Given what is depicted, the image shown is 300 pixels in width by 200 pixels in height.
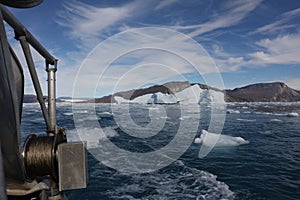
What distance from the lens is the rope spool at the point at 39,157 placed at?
1.21 meters

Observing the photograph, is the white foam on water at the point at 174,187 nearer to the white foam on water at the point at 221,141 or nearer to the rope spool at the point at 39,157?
the white foam on water at the point at 221,141

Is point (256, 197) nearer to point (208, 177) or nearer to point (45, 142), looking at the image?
point (208, 177)

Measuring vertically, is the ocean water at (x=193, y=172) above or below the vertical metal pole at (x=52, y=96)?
below

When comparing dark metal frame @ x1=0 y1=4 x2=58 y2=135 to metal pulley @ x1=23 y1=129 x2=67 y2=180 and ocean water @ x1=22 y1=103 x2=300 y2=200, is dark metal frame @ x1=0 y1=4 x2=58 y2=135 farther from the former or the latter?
ocean water @ x1=22 y1=103 x2=300 y2=200

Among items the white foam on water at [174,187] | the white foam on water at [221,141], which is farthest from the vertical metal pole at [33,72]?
the white foam on water at [221,141]

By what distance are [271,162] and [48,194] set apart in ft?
51.0

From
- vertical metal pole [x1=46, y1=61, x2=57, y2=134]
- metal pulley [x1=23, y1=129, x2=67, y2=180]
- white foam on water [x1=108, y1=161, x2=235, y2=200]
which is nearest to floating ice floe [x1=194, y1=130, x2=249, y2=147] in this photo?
white foam on water [x1=108, y1=161, x2=235, y2=200]

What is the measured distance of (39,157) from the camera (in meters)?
1.24

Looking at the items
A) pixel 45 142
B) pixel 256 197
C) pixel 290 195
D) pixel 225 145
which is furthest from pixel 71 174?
pixel 225 145

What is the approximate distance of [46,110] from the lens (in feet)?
6.21

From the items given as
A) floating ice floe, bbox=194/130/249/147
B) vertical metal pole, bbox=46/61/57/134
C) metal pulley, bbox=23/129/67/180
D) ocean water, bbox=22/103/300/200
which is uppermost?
vertical metal pole, bbox=46/61/57/134

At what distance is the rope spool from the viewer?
3.97 ft

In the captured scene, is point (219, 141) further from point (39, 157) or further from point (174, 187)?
point (39, 157)

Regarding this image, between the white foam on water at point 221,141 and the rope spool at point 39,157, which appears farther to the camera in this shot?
the white foam on water at point 221,141
